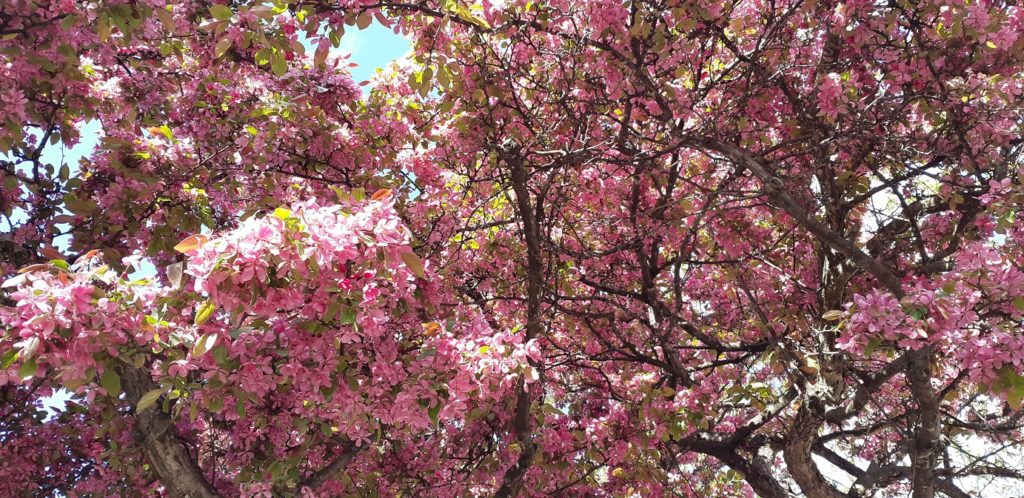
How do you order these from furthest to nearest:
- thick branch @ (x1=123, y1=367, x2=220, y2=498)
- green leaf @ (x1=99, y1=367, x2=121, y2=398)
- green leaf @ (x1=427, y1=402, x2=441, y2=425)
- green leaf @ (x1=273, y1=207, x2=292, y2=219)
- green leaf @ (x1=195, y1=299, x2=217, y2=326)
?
thick branch @ (x1=123, y1=367, x2=220, y2=498) → green leaf @ (x1=427, y1=402, x2=441, y2=425) → green leaf @ (x1=99, y1=367, x2=121, y2=398) → green leaf @ (x1=195, y1=299, x2=217, y2=326) → green leaf @ (x1=273, y1=207, x2=292, y2=219)

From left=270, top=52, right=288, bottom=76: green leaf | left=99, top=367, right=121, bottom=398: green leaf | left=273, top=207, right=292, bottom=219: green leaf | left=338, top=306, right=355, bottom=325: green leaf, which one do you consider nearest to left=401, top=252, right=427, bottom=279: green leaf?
left=338, top=306, right=355, bottom=325: green leaf

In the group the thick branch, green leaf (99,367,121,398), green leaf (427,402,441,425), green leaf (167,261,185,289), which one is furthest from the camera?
the thick branch

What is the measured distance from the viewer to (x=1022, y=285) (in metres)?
3.12

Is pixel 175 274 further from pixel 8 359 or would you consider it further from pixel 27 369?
pixel 8 359

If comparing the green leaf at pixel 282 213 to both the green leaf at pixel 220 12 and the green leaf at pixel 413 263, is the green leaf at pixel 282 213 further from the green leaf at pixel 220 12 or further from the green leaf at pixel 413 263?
the green leaf at pixel 220 12

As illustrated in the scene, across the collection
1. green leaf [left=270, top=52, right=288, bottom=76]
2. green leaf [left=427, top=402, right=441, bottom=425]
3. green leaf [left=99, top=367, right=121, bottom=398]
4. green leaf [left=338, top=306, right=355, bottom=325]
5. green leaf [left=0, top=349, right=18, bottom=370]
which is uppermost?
green leaf [left=270, top=52, right=288, bottom=76]

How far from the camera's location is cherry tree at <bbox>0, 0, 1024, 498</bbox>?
111 inches

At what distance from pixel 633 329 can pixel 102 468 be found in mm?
4901

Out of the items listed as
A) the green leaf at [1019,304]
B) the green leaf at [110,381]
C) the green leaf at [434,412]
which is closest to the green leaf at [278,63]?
the green leaf at [110,381]

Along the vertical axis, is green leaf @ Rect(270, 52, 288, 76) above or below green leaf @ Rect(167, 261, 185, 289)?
above

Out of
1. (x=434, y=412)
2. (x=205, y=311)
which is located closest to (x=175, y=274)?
(x=205, y=311)

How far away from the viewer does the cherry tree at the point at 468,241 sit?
2826 mm

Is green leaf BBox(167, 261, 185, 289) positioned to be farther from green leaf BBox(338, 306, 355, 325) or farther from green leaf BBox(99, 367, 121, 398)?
green leaf BBox(338, 306, 355, 325)

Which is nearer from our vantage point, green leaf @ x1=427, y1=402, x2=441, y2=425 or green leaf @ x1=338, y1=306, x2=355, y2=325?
Answer: green leaf @ x1=338, y1=306, x2=355, y2=325
